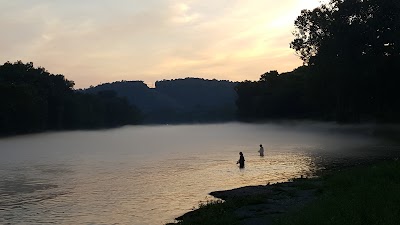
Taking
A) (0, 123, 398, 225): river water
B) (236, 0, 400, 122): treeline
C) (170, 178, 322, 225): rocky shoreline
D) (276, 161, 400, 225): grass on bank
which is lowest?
(0, 123, 398, 225): river water

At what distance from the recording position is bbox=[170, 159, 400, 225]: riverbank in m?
18.7

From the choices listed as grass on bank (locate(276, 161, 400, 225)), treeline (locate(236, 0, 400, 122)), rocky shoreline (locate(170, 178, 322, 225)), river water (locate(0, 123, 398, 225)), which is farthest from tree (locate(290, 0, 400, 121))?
grass on bank (locate(276, 161, 400, 225))

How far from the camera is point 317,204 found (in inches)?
919

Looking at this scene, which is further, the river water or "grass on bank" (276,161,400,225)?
the river water

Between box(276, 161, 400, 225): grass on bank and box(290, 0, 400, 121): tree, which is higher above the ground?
box(290, 0, 400, 121): tree

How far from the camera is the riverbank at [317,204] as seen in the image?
18.7 meters

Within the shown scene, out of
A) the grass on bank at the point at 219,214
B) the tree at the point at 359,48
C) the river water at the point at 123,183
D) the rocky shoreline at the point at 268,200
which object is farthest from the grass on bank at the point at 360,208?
the tree at the point at 359,48

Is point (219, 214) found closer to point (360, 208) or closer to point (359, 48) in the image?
point (360, 208)

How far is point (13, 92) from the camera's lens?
150625 mm

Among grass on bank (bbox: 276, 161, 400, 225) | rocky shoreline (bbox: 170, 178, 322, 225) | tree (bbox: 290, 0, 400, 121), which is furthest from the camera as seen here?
tree (bbox: 290, 0, 400, 121)

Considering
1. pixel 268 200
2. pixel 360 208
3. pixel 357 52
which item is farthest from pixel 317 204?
pixel 357 52

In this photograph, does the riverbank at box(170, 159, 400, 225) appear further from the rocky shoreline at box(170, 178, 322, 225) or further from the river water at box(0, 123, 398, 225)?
the river water at box(0, 123, 398, 225)

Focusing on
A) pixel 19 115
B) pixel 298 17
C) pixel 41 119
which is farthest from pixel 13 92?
pixel 298 17

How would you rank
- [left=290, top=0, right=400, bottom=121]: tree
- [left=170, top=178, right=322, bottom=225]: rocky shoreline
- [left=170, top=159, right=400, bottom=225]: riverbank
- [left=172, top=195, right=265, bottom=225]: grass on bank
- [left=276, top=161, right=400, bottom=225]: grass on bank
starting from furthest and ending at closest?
[left=290, top=0, right=400, bottom=121]: tree, [left=170, top=178, right=322, bottom=225]: rocky shoreline, [left=172, top=195, right=265, bottom=225]: grass on bank, [left=170, top=159, right=400, bottom=225]: riverbank, [left=276, top=161, right=400, bottom=225]: grass on bank
